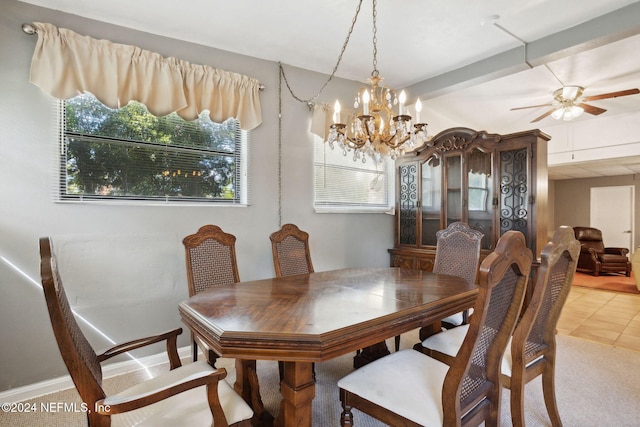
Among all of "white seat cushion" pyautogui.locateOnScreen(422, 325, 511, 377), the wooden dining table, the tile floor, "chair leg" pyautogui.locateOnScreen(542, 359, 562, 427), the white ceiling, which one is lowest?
the tile floor

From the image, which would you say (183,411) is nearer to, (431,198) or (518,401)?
(518,401)

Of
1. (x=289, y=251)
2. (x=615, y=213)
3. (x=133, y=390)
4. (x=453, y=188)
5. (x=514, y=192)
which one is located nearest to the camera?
(x=133, y=390)

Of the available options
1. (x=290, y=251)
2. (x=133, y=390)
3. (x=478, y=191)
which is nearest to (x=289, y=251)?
(x=290, y=251)

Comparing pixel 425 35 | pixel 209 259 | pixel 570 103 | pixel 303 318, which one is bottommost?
pixel 303 318

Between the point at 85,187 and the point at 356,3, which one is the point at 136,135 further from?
the point at 356,3

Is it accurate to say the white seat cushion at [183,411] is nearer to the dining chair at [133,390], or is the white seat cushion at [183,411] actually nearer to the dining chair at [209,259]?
the dining chair at [133,390]

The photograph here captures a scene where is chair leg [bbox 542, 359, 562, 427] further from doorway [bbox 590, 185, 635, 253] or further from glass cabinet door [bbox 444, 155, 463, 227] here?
doorway [bbox 590, 185, 635, 253]

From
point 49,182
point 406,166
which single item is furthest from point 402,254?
point 49,182

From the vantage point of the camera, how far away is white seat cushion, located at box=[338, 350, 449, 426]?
1.27m

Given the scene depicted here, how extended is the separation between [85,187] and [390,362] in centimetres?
245

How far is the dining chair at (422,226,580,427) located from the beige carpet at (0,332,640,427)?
0.42 meters

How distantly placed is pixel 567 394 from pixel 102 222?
11.5 feet

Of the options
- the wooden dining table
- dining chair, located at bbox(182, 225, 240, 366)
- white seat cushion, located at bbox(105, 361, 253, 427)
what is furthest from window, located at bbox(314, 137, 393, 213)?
white seat cushion, located at bbox(105, 361, 253, 427)

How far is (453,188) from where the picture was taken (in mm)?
3709
